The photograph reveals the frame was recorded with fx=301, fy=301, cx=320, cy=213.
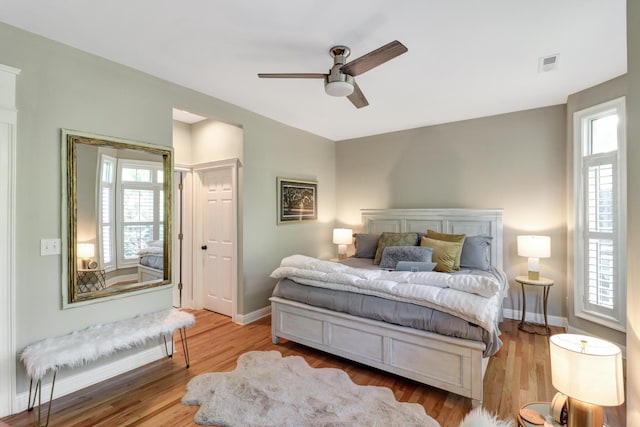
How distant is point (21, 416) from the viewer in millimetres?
2070

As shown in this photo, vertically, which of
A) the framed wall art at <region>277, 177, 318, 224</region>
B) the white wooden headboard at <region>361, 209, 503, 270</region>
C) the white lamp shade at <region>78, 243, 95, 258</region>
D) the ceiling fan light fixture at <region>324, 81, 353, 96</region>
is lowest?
the white lamp shade at <region>78, 243, 95, 258</region>

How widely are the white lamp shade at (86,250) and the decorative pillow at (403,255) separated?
2900 millimetres

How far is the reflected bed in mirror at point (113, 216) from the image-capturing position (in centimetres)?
237

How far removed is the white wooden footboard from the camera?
6.97 feet

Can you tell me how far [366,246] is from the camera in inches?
172

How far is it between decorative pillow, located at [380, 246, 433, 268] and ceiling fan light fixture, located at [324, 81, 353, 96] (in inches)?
78.7

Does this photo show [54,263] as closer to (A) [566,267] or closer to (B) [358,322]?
(B) [358,322]

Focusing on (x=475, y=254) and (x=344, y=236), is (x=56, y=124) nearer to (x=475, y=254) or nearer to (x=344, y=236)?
(x=344, y=236)

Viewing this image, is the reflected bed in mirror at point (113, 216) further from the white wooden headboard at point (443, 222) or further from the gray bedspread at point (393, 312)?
the white wooden headboard at point (443, 222)

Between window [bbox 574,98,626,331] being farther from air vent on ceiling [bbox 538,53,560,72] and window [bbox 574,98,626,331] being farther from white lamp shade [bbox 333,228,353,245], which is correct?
white lamp shade [bbox 333,228,353,245]

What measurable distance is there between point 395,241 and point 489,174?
1.58 m

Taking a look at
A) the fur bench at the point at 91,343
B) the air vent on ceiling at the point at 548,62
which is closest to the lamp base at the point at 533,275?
the air vent on ceiling at the point at 548,62

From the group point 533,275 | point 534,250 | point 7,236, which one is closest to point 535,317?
point 533,275

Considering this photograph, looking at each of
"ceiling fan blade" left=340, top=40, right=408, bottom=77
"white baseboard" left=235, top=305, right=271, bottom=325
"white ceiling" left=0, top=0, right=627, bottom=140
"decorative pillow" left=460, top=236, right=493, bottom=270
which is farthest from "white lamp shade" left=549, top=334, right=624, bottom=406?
"white baseboard" left=235, top=305, right=271, bottom=325
